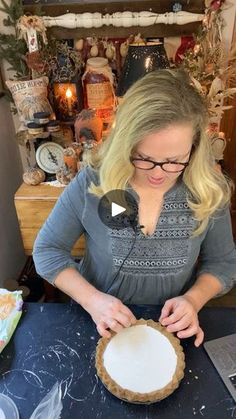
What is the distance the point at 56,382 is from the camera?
0.72 meters

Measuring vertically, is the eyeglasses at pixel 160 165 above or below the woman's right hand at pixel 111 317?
above

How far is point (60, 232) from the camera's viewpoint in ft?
3.09

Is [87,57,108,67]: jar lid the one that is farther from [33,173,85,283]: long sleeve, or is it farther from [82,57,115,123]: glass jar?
[33,173,85,283]: long sleeve

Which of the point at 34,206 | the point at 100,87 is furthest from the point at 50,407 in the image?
the point at 100,87

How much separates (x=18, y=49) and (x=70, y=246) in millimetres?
1107

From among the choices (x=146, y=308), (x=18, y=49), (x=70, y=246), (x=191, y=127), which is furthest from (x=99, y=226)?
(x=18, y=49)

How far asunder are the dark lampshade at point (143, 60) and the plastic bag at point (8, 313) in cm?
105

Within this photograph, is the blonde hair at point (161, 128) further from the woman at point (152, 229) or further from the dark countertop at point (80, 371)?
the dark countertop at point (80, 371)

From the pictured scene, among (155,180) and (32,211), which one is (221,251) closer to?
(155,180)

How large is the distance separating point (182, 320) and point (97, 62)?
4.30 feet

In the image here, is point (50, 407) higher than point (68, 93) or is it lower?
lower

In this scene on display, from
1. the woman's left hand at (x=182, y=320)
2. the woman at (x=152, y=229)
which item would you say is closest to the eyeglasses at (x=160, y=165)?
the woman at (x=152, y=229)

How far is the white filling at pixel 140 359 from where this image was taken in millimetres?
695

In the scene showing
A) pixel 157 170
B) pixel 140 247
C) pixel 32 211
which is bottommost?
pixel 32 211
